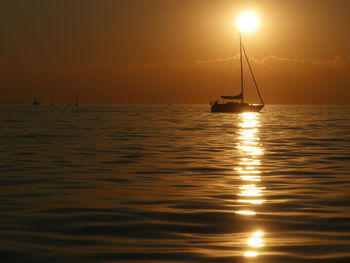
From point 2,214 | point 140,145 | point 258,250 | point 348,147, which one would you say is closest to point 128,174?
Answer: point 2,214

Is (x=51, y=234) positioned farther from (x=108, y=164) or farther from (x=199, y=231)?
(x=108, y=164)

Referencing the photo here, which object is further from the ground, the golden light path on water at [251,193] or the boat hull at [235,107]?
the golden light path on water at [251,193]

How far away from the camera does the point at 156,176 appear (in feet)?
59.8

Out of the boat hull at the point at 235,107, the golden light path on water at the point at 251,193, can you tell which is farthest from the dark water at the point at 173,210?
the boat hull at the point at 235,107

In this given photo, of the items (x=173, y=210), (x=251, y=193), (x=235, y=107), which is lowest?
(x=235, y=107)

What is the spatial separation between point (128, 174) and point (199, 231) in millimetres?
8612

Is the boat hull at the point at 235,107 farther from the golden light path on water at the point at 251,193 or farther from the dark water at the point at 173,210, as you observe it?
the dark water at the point at 173,210

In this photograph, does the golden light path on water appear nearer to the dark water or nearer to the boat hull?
the dark water

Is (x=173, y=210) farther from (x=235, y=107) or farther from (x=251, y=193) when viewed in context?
(x=235, y=107)

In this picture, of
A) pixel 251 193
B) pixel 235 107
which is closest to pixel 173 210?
pixel 251 193

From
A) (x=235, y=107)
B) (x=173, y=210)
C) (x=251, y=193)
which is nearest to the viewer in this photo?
(x=173, y=210)

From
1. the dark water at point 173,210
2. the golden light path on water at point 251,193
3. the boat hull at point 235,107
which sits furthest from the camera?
the boat hull at point 235,107

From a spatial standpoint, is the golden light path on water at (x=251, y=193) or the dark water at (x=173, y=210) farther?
the golden light path on water at (x=251, y=193)

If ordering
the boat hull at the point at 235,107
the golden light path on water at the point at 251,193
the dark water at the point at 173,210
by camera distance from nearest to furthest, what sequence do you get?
1. the dark water at the point at 173,210
2. the golden light path on water at the point at 251,193
3. the boat hull at the point at 235,107
